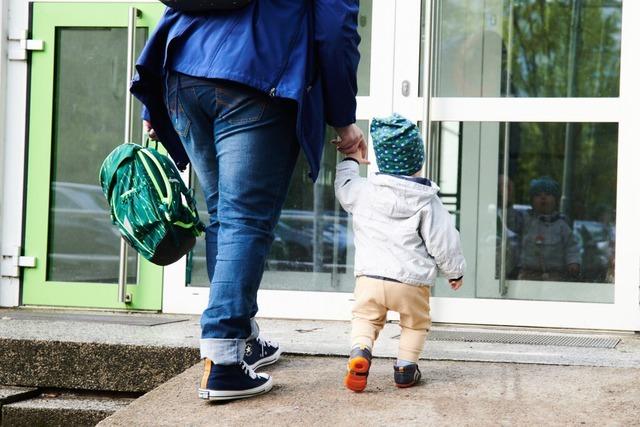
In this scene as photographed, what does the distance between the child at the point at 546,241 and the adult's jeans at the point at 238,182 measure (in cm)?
235

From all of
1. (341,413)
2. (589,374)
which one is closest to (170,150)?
(341,413)

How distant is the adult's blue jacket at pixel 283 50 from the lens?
2.74 meters

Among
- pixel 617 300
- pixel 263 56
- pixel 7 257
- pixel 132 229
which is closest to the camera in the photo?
pixel 263 56

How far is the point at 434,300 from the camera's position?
16.1 feet

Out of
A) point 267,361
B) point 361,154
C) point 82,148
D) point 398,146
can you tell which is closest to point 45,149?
point 82,148

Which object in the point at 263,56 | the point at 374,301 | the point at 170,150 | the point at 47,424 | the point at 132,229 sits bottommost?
the point at 47,424

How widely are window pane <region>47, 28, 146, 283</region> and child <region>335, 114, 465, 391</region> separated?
2.46 meters

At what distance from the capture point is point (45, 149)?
536 centimetres

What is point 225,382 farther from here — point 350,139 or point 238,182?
point 350,139

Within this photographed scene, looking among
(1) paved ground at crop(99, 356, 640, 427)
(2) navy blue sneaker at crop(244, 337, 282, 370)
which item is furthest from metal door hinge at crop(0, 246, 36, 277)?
(2) navy blue sneaker at crop(244, 337, 282, 370)

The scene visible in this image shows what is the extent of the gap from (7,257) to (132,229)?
8.52 feet

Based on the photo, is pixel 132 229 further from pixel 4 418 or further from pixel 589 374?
pixel 589 374

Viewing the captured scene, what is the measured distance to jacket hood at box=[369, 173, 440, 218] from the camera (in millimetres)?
3230

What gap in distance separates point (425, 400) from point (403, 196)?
69cm
